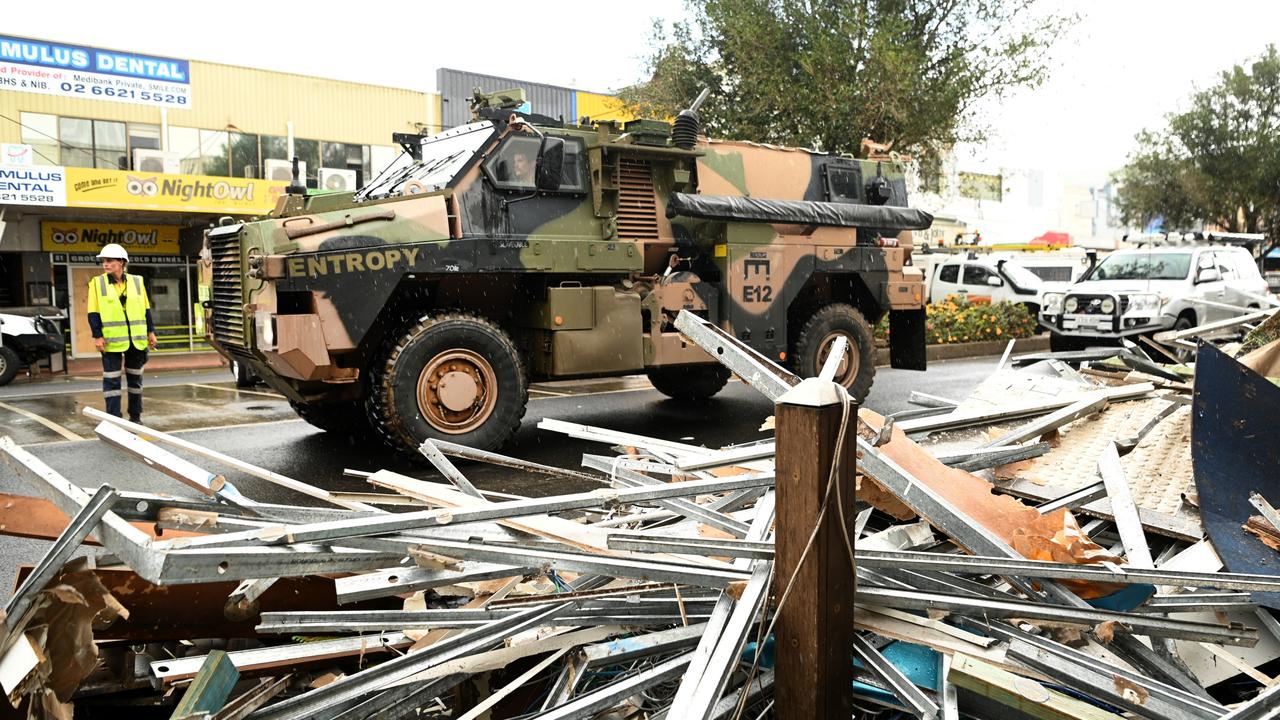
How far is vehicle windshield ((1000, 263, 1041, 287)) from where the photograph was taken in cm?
2008

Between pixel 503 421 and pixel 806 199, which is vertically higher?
pixel 806 199

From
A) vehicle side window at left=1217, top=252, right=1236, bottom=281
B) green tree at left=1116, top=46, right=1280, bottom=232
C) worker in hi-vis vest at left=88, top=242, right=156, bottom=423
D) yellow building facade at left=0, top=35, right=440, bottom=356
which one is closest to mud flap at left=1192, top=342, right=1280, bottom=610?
worker in hi-vis vest at left=88, top=242, right=156, bottom=423

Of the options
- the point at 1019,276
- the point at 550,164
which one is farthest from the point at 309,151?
the point at 550,164

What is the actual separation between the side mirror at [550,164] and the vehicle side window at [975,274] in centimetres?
1504

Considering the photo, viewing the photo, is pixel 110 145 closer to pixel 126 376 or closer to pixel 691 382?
pixel 126 376

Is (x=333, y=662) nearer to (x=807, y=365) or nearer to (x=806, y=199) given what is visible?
(x=807, y=365)

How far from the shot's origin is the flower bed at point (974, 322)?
54.4 ft

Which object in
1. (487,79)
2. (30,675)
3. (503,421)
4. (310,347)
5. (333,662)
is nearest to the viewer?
(30,675)

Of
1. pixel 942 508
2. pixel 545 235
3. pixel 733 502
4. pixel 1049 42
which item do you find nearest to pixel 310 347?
pixel 545 235

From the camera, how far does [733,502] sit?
3.31m

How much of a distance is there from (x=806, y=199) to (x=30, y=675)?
317 inches

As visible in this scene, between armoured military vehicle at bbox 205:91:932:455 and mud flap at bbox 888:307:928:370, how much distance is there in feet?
2.53

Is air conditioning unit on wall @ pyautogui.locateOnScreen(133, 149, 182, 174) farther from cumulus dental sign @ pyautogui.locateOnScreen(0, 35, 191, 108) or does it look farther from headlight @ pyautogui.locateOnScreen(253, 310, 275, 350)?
headlight @ pyautogui.locateOnScreen(253, 310, 275, 350)

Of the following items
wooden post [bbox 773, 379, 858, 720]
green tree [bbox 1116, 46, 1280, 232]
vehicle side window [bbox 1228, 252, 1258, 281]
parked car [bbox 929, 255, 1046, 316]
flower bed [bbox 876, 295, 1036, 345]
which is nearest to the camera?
wooden post [bbox 773, 379, 858, 720]
